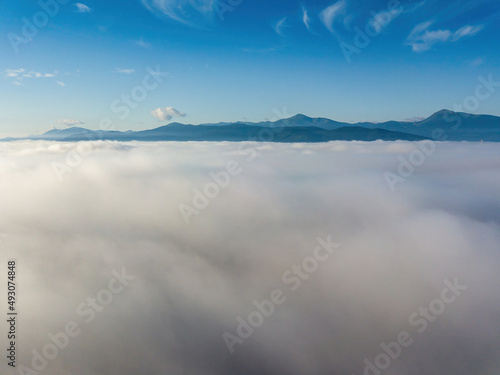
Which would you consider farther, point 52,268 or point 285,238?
point 285,238

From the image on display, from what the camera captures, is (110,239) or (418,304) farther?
(110,239)

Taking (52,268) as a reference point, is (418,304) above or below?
below

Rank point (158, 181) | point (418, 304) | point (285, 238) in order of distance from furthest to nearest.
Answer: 1. point (158, 181)
2. point (285, 238)
3. point (418, 304)

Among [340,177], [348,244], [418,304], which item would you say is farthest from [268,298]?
[340,177]

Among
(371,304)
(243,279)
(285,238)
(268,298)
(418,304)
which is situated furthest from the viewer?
(285,238)

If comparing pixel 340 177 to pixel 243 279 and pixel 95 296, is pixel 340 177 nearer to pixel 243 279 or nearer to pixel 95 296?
pixel 243 279

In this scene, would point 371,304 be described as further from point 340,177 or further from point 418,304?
point 340,177

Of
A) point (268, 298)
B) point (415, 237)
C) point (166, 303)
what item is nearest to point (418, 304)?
point (415, 237)

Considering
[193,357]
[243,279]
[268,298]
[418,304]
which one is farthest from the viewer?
[243,279]

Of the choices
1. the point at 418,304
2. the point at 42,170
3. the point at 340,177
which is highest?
the point at 42,170
